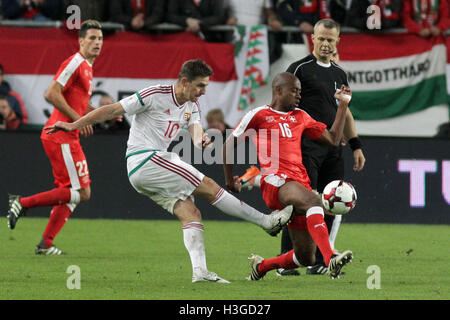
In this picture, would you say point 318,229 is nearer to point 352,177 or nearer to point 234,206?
point 234,206

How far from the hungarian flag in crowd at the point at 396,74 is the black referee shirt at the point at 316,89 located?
5829 mm

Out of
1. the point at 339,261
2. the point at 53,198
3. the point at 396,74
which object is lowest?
the point at 339,261

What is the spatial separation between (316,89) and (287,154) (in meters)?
0.97

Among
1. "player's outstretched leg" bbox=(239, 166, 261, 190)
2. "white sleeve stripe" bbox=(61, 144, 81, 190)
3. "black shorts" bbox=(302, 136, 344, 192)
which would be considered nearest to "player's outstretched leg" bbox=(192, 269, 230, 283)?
"player's outstretched leg" bbox=(239, 166, 261, 190)

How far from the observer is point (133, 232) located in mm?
11383

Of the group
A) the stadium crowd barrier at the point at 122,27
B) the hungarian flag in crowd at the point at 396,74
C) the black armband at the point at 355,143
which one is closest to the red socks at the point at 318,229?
the black armband at the point at 355,143

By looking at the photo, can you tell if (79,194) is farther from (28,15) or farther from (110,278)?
(28,15)

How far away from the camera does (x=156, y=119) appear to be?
7262 millimetres

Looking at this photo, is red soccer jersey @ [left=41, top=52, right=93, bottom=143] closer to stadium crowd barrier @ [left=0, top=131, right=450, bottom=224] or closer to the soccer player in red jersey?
the soccer player in red jersey

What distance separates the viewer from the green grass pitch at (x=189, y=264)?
6.43 m

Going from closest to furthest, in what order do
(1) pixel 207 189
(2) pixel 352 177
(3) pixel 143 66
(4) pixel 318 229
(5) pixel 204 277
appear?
(4) pixel 318 229 → (5) pixel 204 277 → (1) pixel 207 189 → (2) pixel 352 177 → (3) pixel 143 66

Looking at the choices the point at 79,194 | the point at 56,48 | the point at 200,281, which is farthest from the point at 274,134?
the point at 56,48

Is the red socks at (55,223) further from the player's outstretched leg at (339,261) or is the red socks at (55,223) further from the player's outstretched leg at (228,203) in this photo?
the player's outstretched leg at (339,261)

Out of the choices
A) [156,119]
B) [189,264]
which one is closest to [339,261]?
[156,119]
